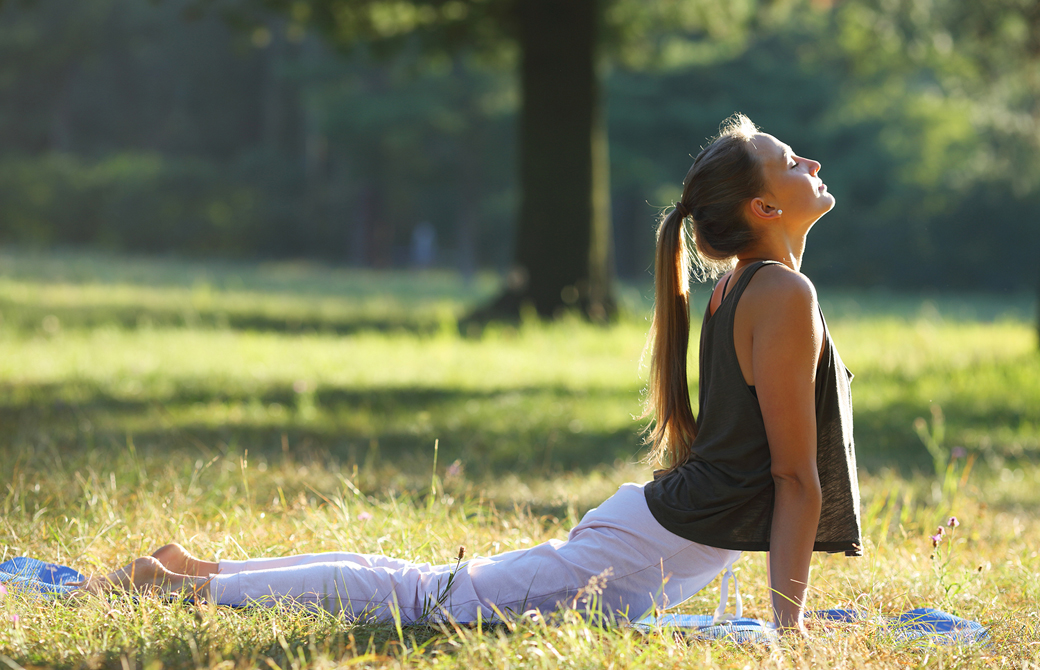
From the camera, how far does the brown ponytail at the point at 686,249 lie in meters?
2.79

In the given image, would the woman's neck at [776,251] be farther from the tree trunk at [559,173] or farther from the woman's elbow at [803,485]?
the tree trunk at [559,173]

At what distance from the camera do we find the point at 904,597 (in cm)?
326

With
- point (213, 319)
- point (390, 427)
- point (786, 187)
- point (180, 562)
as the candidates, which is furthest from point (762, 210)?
point (213, 319)

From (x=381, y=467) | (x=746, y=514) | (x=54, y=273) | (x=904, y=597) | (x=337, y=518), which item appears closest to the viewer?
(x=746, y=514)

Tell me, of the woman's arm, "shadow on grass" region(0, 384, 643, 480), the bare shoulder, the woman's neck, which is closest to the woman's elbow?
the woman's arm

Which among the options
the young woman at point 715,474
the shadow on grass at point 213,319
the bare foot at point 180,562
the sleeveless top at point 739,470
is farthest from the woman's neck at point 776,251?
the shadow on grass at point 213,319

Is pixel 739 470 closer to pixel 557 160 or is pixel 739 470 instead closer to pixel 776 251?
pixel 776 251

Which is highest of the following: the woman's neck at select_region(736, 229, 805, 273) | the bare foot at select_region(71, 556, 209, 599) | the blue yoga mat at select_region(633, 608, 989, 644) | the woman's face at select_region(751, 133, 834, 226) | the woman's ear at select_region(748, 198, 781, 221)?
the woman's face at select_region(751, 133, 834, 226)

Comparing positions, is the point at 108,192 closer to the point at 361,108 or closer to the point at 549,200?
the point at 361,108

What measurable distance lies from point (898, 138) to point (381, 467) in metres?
32.0

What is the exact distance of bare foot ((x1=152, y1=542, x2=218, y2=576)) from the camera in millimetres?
2926

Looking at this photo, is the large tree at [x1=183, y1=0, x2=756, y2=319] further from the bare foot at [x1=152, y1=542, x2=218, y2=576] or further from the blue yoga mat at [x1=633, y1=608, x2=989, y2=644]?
the bare foot at [x1=152, y1=542, x2=218, y2=576]

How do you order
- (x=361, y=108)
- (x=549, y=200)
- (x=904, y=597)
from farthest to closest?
(x=361, y=108) → (x=549, y=200) → (x=904, y=597)

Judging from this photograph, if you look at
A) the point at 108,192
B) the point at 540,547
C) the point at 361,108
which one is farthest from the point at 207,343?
the point at 108,192
